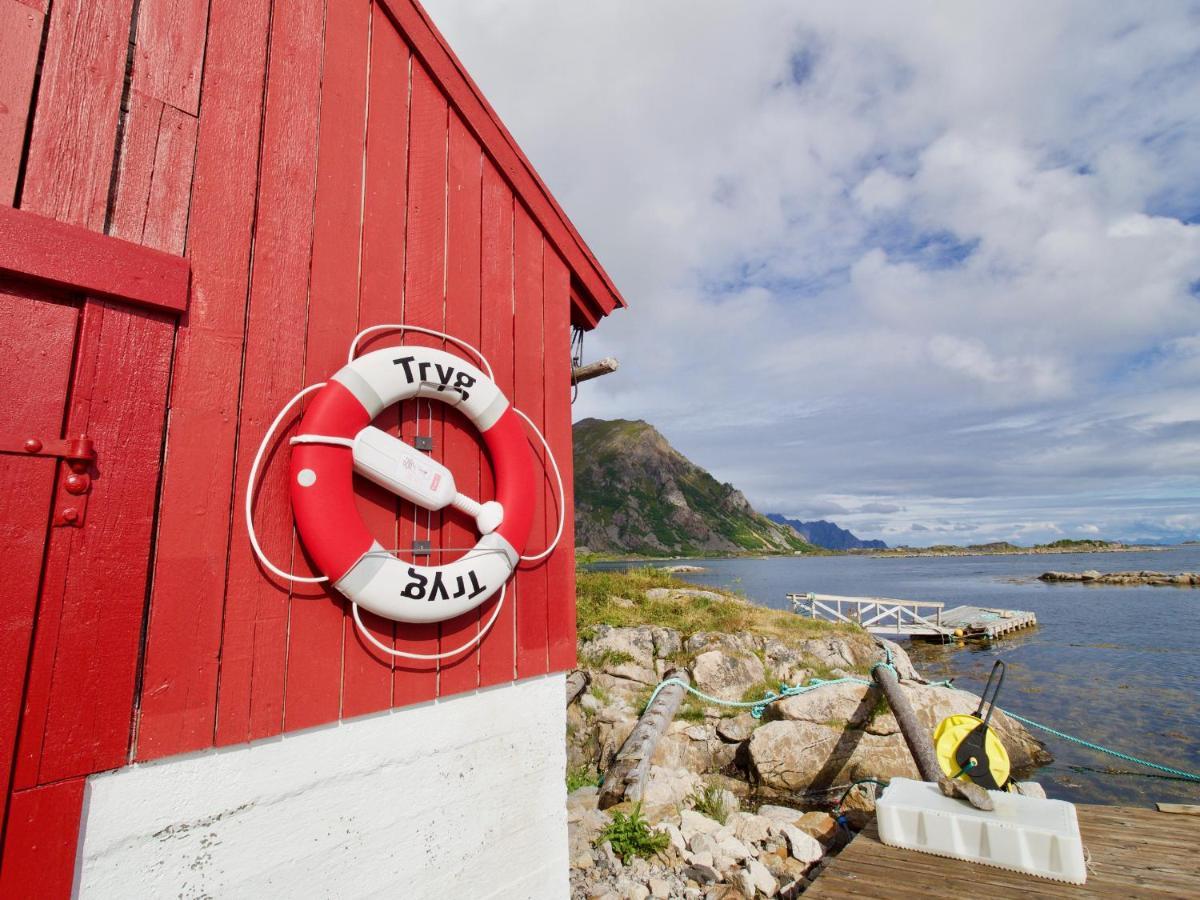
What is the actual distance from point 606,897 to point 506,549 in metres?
2.50

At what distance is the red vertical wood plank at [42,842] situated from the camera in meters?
1.56

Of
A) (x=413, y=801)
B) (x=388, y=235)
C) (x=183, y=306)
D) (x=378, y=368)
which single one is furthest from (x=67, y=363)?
(x=413, y=801)

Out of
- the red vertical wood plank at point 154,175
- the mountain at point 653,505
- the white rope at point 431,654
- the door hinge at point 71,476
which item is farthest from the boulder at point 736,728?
the mountain at point 653,505

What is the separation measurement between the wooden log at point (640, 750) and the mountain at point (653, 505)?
115 meters

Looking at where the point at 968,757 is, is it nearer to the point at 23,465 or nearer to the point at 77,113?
the point at 23,465

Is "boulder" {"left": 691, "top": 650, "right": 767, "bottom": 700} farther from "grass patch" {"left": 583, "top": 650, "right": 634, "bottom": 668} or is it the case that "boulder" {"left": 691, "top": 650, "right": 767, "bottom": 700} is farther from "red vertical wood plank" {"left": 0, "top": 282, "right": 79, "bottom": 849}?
"red vertical wood plank" {"left": 0, "top": 282, "right": 79, "bottom": 849}

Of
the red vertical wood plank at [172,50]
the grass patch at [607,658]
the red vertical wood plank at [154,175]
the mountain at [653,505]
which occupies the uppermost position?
the mountain at [653,505]

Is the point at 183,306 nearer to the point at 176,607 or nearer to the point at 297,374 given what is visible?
the point at 297,374

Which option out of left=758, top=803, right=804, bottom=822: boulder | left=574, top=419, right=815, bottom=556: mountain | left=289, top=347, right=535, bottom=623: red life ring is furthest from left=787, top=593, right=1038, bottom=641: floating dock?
left=574, top=419, right=815, bottom=556: mountain

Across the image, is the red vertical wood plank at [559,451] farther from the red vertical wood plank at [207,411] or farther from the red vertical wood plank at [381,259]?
the red vertical wood plank at [207,411]

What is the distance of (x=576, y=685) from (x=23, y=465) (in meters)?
6.88

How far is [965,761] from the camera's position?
362 centimetres

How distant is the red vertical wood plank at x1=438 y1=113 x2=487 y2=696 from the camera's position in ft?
8.56

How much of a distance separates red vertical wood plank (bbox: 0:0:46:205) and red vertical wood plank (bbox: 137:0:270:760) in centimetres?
43
